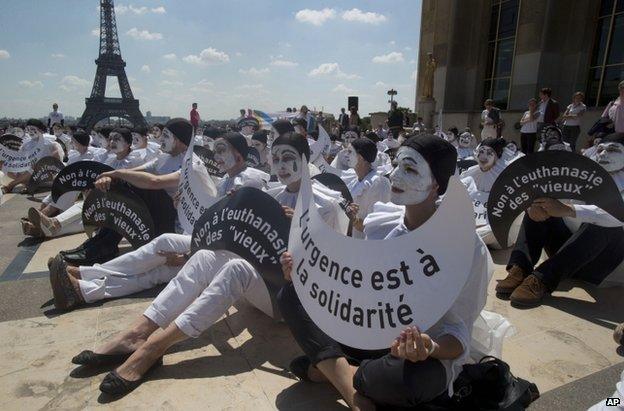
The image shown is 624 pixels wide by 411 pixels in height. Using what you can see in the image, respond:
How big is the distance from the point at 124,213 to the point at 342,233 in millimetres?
2429

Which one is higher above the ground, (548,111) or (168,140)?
(548,111)

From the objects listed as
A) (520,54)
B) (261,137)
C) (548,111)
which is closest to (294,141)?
(261,137)

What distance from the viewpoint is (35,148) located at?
9734 millimetres

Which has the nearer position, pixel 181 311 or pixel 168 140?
pixel 181 311

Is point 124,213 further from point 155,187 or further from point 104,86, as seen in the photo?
point 104,86

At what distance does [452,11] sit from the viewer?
20.0 m

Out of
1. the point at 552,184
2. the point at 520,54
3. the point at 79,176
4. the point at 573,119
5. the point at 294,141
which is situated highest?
the point at 520,54

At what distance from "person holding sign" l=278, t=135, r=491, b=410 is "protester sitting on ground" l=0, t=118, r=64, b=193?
29.4 feet

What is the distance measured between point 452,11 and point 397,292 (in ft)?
70.1

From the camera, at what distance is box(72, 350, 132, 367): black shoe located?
265 cm

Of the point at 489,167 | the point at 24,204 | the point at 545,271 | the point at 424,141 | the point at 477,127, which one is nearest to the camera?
the point at 424,141

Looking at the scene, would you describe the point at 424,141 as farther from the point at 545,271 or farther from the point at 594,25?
Result: the point at 594,25

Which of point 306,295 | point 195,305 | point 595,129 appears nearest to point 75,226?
point 195,305

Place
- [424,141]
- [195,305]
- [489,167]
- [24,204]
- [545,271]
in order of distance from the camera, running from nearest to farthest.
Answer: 1. [424,141]
2. [195,305]
3. [545,271]
4. [489,167]
5. [24,204]
